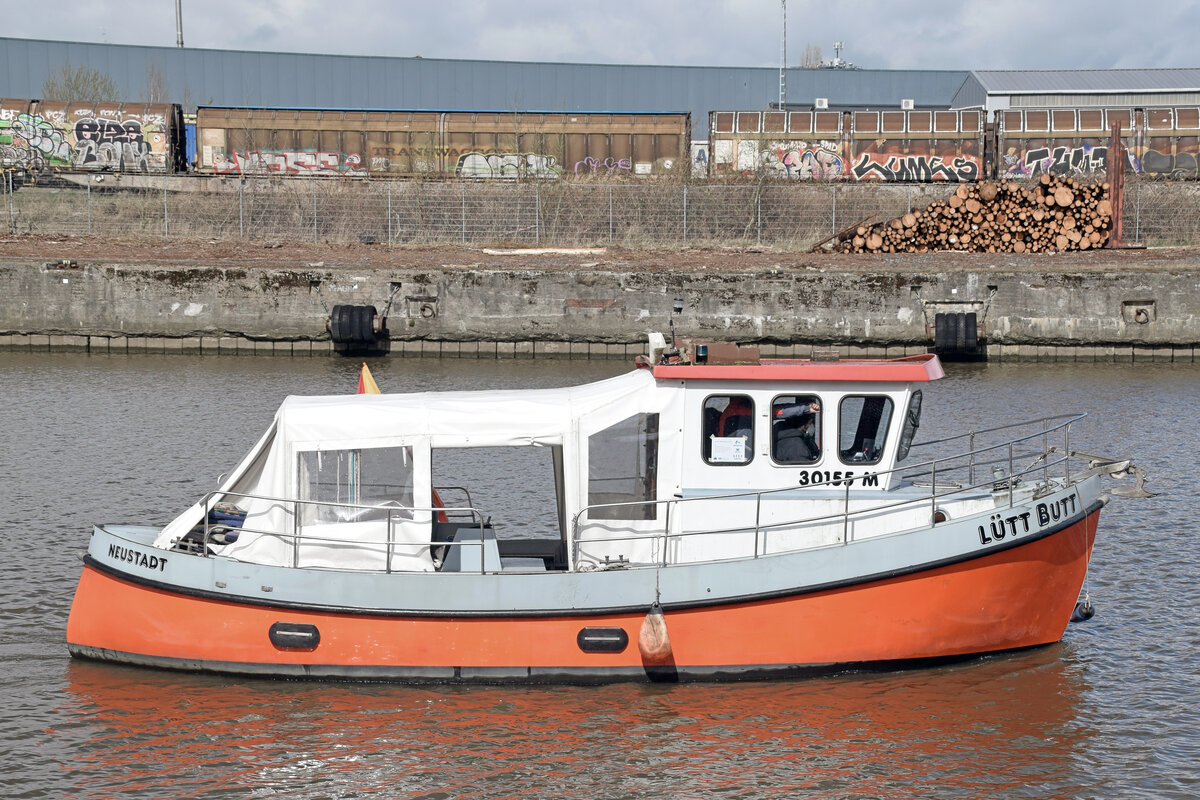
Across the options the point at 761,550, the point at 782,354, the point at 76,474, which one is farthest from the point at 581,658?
the point at 782,354

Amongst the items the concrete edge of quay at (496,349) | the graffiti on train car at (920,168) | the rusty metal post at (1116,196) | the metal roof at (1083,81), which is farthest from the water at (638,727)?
the metal roof at (1083,81)

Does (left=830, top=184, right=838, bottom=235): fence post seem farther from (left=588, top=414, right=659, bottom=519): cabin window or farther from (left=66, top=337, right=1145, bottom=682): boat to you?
(left=588, top=414, right=659, bottom=519): cabin window

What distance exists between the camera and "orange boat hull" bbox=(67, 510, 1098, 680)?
10719 millimetres

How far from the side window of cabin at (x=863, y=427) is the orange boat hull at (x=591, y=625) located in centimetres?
128

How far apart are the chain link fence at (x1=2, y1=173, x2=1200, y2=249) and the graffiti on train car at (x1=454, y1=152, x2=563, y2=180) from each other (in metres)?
4.21

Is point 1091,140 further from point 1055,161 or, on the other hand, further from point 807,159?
point 807,159

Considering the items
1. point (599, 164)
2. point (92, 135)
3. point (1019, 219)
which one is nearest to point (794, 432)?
point (1019, 219)

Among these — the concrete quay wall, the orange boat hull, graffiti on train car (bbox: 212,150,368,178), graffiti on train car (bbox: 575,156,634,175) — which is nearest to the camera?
the orange boat hull

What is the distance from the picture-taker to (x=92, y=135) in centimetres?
4412

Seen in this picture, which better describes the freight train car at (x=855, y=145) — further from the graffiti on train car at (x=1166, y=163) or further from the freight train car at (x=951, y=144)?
A: the graffiti on train car at (x=1166, y=163)

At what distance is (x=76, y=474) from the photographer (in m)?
17.4

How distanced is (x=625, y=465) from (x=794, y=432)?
1559 millimetres

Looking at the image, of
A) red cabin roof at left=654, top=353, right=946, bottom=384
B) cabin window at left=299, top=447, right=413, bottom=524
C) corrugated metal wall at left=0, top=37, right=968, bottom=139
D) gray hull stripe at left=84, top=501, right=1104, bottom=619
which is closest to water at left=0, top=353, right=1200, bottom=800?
gray hull stripe at left=84, top=501, right=1104, bottom=619

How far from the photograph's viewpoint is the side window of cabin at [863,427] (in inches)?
447
